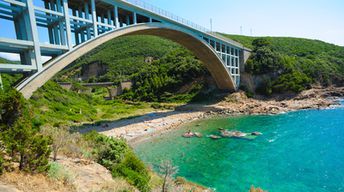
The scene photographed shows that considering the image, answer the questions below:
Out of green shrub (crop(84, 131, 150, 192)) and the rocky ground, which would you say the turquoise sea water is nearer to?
green shrub (crop(84, 131, 150, 192))

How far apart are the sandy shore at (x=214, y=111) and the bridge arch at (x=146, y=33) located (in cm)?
577

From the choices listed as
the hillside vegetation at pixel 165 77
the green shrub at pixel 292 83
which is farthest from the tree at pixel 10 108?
the green shrub at pixel 292 83

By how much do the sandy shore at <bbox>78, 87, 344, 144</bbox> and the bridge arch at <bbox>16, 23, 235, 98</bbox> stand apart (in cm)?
577

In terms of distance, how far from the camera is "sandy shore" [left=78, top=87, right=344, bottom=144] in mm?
26219

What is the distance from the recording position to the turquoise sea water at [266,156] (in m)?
12.8

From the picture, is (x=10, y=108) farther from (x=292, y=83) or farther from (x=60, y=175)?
(x=292, y=83)

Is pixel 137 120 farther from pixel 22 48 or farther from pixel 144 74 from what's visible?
pixel 144 74

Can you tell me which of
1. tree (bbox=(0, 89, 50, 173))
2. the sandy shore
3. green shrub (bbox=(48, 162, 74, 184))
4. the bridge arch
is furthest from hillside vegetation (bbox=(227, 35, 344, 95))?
tree (bbox=(0, 89, 50, 173))

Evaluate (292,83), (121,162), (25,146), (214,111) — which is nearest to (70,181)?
(25,146)

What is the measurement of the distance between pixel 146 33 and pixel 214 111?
1839 cm

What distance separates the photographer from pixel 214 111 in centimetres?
3712

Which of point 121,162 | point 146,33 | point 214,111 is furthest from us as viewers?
point 214,111

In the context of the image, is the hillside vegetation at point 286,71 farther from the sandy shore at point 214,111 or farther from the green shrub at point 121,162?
the green shrub at point 121,162

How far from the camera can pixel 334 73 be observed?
47344 mm
